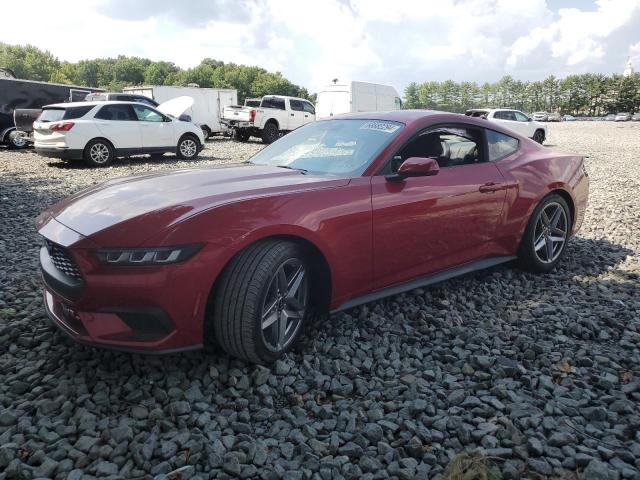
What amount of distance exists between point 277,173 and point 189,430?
5.65 ft

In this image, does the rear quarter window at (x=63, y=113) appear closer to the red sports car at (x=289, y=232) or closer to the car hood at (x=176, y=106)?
the car hood at (x=176, y=106)

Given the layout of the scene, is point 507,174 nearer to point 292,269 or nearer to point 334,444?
Answer: point 292,269

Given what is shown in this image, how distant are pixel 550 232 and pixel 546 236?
3.0 inches

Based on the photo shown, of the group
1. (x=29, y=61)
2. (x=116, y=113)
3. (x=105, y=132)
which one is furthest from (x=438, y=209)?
(x=29, y=61)

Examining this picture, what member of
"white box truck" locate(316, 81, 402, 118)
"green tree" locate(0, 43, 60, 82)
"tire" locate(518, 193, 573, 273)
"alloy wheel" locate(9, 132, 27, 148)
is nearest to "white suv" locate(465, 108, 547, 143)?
"white box truck" locate(316, 81, 402, 118)

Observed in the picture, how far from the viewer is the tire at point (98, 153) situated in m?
11.5

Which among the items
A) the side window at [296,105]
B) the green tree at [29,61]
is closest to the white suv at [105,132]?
the side window at [296,105]

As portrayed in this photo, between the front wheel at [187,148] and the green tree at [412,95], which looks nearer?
the front wheel at [187,148]

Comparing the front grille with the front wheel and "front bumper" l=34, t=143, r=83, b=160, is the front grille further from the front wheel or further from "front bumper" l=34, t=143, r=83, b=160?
the front wheel

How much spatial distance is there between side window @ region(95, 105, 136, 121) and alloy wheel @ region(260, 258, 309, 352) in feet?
34.9

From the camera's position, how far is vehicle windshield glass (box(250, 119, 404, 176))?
337cm

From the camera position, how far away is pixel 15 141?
47.9 ft

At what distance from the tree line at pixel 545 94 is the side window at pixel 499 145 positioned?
247 ft

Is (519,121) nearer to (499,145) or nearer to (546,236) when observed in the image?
(546,236)
